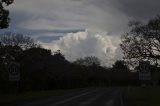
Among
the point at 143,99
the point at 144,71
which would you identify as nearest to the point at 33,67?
the point at 143,99

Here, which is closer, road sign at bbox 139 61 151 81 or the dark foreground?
road sign at bbox 139 61 151 81

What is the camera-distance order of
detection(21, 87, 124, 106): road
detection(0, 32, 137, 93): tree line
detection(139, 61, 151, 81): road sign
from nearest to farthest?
detection(139, 61, 151, 81): road sign
detection(21, 87, 124, 106): road
detection(0, 32, 137, 93): tree line

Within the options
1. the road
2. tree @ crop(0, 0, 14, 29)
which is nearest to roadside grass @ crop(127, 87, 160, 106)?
the road

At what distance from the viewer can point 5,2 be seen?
123ft

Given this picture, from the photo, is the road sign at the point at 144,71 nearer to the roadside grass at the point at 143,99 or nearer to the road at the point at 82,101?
the roadside grass at the point at 143,99

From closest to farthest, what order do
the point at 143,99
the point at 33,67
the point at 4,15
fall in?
the point at 4,15 → the point at 143,99 → the point at 33,67

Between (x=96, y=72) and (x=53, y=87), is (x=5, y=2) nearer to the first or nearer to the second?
(x=53, y=87)

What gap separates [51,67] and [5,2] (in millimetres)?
53259

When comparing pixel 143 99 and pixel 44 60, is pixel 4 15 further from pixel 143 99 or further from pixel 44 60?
pixel 44 60

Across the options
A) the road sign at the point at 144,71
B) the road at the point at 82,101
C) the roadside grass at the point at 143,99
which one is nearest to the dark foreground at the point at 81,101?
the road at the point at 82,101

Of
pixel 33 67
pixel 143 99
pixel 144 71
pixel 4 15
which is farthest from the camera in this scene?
pixel 33 67

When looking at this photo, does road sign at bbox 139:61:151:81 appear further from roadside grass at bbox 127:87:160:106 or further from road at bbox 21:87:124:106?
road at bbox 21:87:124:106

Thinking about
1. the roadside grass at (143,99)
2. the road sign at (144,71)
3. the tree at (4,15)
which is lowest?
the roadside grass at (143,99)

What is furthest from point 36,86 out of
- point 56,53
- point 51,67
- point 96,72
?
point 96,72
